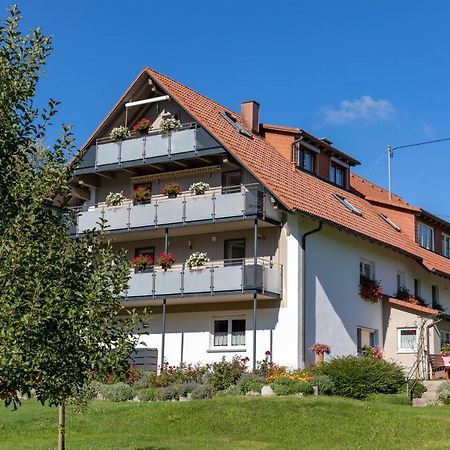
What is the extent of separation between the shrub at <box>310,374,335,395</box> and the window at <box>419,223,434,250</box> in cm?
1676

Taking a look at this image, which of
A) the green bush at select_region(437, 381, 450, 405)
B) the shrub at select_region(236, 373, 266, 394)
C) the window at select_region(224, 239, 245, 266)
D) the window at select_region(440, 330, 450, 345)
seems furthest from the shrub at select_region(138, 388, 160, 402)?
the window at select_region(440, 330, 450, 345)

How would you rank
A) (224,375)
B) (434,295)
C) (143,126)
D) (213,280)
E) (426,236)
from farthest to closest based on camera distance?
(426,236) → (434,295) → (143,126) → (213,280) → (224,375)

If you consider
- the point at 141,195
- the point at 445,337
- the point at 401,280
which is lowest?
the point at 445,337

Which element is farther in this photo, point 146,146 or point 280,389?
point 146,146

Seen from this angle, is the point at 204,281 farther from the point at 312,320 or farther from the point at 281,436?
the point at 281,436

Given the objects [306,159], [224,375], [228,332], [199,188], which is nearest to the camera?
[224,375]

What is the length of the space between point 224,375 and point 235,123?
11904mm

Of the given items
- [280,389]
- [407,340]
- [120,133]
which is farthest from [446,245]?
[280,389]

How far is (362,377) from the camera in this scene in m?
25.1

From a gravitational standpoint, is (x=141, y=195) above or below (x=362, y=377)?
above

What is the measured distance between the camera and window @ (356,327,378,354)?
3253 cm

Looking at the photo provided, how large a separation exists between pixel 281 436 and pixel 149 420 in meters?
3.67

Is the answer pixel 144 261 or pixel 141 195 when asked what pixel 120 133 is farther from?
pixel 144 261

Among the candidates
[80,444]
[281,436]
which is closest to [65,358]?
[80,444]
